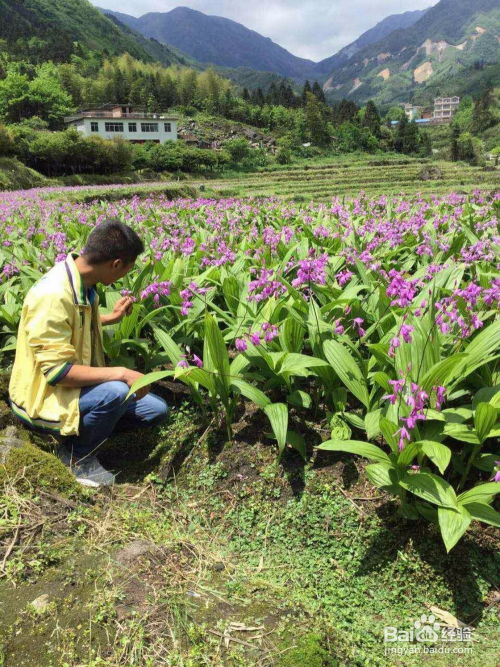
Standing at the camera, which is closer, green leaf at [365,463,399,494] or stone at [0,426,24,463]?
green leaf at [365,463,399,494]

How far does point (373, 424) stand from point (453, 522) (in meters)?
0.75

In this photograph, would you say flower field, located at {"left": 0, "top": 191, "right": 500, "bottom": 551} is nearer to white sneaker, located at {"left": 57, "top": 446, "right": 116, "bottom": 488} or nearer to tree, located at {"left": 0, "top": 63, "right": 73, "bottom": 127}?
white sneaker, located at {"left": 57, "top": 446, "right": 116, "bottom": 488}

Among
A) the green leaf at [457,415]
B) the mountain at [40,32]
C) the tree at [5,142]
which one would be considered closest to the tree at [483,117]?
the mountain at [40,32]

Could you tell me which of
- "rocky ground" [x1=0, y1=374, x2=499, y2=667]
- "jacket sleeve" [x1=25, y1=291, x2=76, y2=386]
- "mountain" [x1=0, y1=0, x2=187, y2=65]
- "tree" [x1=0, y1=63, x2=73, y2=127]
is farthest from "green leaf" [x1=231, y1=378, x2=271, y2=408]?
"mountain" [x1=0, y1=0, x2=187, y2=65]

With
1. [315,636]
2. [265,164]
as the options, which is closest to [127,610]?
[315,636]

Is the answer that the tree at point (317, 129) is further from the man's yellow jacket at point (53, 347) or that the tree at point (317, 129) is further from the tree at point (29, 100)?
the man's yellow jacket at point (53, 347)

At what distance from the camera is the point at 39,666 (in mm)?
1952

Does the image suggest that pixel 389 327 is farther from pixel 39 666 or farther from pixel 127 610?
pixel 39 666

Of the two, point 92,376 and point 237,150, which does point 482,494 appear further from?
point 237,150

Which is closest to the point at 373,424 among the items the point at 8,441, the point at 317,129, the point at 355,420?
the point at 355,420

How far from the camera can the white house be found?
81688mm

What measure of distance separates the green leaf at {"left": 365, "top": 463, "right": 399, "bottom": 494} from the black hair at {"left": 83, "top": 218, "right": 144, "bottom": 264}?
212cm

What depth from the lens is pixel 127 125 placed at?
83.3 m

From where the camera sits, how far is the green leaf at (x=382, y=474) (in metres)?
2.51
